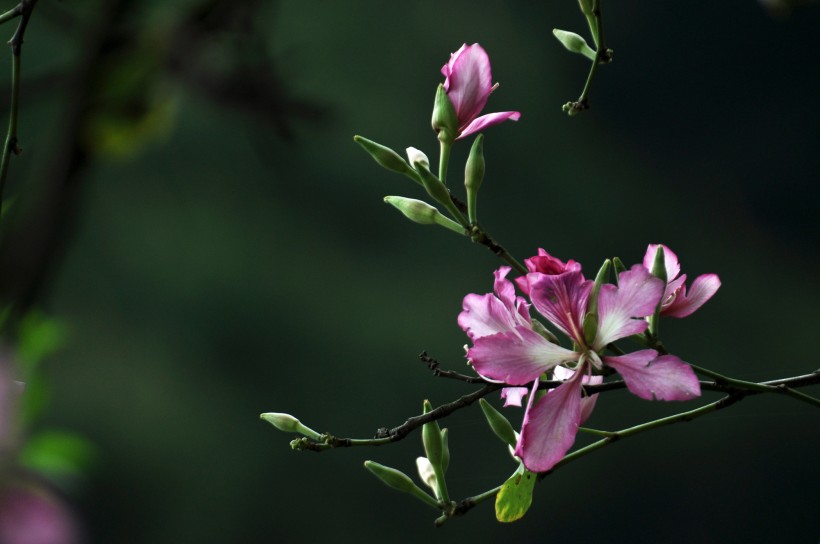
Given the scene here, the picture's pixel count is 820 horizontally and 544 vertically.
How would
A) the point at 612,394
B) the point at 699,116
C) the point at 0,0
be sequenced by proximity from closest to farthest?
1. the point at 0,0
2. the point at 612,394
3. the point at 699,116

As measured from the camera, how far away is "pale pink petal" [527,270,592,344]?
229 mm

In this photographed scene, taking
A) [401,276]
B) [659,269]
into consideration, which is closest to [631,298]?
[659,269]

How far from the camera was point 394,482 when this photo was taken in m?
0.27

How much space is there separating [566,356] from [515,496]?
53 mm

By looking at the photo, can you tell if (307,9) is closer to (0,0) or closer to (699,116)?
(699,116)

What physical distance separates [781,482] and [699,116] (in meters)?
0.84

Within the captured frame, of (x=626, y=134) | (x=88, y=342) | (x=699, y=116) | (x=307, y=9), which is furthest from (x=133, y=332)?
(x=699, y=116)

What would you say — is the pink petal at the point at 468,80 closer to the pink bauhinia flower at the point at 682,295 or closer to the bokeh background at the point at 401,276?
the pink bauhinia flower at the point at 682,295

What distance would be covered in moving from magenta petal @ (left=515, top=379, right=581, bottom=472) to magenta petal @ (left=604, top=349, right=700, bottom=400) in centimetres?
2

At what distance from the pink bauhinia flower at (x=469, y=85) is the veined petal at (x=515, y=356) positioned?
0.22 feet

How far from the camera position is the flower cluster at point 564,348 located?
0.22 meters

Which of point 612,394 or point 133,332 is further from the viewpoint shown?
point 133,332

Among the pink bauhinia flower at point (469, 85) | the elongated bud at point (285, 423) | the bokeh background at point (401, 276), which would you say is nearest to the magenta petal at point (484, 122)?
the pink bauhinia flower at point (469, 85)

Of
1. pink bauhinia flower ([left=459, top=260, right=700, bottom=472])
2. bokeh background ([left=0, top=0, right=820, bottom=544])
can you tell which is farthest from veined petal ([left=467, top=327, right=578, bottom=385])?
bokeh background ([left=0, top=0, right=820, bottom=544])
